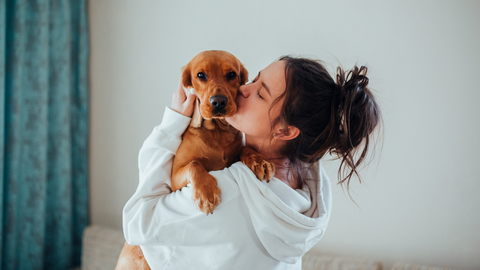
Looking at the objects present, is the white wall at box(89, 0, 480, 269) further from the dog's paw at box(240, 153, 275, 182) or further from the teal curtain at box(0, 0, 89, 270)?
the teal curtain at box(0, 0, 89, 270)

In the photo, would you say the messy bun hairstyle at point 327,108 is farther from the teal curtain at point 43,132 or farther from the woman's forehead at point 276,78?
the teal curtain at point 43,132

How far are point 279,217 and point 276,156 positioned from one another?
32 centimetres

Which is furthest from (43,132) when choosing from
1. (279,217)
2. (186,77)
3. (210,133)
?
(279,217)

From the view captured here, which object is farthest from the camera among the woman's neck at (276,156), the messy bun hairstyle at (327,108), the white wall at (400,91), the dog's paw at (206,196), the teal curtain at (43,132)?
the teal curtain at (43,132)

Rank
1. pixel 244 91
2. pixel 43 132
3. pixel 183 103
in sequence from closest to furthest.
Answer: pixel 244 91, pixel 183 103, pixel 43 132

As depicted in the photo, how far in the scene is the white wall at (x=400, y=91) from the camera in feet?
5.18

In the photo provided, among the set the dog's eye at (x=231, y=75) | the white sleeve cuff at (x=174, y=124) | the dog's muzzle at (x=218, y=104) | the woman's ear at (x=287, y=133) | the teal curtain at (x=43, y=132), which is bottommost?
the teal curtain at (x=43, y=132)

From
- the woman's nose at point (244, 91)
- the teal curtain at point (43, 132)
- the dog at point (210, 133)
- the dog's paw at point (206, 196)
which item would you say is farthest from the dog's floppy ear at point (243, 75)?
the teal curtain at point (43, 132)

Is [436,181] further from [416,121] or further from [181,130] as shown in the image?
[181,130]

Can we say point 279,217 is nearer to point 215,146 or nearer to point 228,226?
point 228,226

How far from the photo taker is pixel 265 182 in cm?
100

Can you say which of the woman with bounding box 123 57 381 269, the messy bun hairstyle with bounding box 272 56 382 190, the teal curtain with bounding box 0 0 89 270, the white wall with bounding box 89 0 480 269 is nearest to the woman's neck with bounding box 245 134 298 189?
the woman with bounding box 123 57 381 269

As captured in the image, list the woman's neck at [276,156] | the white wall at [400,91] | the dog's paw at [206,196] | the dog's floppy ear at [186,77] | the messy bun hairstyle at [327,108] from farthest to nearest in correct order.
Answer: the white wall at [400,91]
the dog's floppy ear at [186,77]
the woman's neck at [276,156]
the messy bun hairstyle at [327,108]
the dog's paw at [206,196]

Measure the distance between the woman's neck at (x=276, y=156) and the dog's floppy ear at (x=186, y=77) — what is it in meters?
0.32
